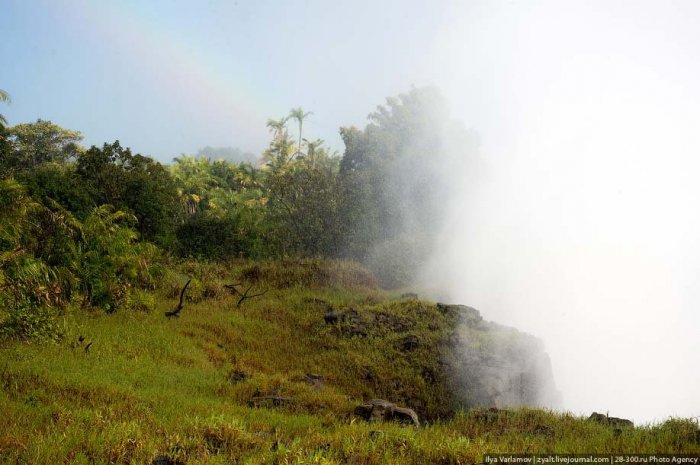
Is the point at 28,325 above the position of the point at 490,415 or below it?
above

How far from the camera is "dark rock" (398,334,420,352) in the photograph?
1775 centimetres

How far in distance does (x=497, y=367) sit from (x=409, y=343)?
305 centimetres

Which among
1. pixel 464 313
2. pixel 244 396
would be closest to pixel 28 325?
pixel 244 396

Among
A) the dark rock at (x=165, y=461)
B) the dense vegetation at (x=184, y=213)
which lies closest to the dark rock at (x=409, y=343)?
the dense vegetation at (x=184, y=213)

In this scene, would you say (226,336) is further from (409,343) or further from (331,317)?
(409,343)

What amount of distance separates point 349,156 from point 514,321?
2000 cm

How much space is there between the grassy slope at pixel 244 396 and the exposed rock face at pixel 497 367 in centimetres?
70

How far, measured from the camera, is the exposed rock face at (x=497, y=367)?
1599 centimetres

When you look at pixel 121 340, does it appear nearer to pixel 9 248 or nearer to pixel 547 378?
pixel 9 248

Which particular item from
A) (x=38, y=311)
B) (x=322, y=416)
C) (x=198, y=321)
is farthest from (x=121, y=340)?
(x=322, y=416)

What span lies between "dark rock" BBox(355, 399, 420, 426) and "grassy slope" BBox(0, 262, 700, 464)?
46 cm

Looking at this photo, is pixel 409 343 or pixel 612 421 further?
pixel 409 343

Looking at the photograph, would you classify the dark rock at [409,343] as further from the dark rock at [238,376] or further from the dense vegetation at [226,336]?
the dark rock at [238,376]

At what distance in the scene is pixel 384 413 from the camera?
10352 mm
